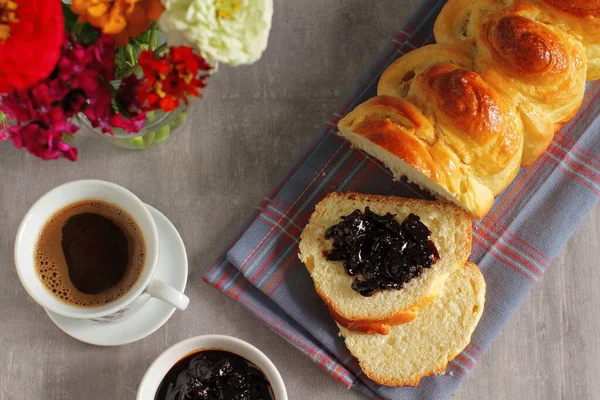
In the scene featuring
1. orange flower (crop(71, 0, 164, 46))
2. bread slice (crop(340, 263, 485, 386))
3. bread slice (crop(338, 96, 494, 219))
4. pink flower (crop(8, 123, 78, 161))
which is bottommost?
bread slice (crop(340, 263, 485, 386))

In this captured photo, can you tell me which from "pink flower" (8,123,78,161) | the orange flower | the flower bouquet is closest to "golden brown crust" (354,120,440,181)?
the flower bouquet

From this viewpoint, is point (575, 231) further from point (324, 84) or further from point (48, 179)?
point (48, 179)

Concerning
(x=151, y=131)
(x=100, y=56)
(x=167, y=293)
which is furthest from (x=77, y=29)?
(x=167, y=293)

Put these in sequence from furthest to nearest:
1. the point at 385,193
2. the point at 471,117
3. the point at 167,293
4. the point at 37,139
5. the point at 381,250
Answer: the point at 385,193
the point at 381,250
the point at 471,117
the point at 167,293
the point at 37,139

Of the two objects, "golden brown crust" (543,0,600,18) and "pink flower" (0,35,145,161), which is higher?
"golden brown crust" (543,0,600,18)

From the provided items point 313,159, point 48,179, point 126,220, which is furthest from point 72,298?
point 313,159

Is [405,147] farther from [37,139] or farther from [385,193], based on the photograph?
[37,139]

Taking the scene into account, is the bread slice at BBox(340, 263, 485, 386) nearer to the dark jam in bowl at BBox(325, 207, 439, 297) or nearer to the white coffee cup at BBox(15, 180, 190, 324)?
the dark jam in bowl at BBox(325, 207, 439, 297)
